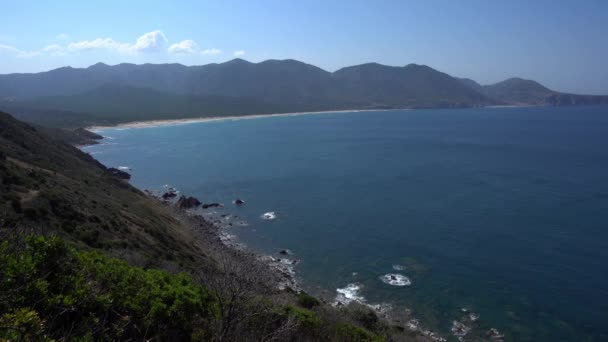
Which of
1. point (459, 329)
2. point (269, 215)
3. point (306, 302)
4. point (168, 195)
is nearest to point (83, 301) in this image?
point (306, 302)

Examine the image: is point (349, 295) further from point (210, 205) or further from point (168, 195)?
point (168, 195)

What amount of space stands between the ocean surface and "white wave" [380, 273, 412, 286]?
0.14 m

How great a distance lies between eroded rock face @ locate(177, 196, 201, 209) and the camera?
1951 inches

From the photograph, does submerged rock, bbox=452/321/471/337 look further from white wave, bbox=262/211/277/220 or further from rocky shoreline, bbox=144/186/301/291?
white wave, bbox=262/211/277/220

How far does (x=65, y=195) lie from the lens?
1078 inches

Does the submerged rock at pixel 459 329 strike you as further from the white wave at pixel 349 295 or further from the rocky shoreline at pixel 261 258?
the white wave at pixel 349 295

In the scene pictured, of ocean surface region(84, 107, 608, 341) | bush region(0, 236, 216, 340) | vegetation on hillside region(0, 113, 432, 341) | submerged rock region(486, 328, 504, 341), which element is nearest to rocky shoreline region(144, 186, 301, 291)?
ocean surface region(84, 107, 608, 341)

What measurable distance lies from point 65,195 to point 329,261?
20.4 metres

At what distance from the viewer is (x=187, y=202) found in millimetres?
50031

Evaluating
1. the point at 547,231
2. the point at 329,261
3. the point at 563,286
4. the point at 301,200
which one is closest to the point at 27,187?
the point at 329,261

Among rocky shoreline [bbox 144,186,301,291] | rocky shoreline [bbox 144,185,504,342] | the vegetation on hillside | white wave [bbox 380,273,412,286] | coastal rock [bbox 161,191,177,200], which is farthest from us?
coastal rock [bbox 161,191,177,200]

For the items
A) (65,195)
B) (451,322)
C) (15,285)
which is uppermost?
(15,285)

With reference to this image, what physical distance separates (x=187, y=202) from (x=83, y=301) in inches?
1702

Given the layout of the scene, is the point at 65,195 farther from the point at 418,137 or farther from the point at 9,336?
the point at 418,137
